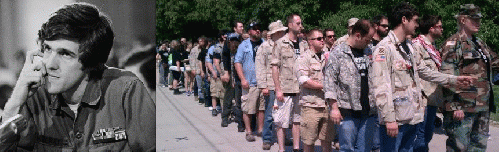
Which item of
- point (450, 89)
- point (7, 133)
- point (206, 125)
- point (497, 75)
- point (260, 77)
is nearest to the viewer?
point (7, 133)

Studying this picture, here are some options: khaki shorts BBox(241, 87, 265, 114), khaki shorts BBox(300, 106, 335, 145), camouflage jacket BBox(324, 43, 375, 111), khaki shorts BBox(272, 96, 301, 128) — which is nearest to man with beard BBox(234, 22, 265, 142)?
khaki shorts BBox(241, 87, 265, 114)

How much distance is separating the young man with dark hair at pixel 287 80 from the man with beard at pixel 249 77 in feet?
4.40

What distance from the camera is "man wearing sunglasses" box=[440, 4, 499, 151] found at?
18.0ft

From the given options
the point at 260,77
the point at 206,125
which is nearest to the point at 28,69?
the point at 260,77

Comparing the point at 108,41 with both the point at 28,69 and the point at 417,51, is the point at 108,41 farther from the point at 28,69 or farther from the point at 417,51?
the point at 417,51

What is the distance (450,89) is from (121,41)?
3647mm

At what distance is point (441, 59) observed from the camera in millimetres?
5852

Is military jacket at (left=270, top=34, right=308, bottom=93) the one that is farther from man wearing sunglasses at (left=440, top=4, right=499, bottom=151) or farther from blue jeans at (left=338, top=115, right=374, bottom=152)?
man wearing sunglasses at (left=440, top=4, right=499, bottom=151)

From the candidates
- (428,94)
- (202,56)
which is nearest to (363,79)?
(428,94)

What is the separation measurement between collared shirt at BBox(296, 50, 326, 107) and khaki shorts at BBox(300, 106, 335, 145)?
0.26 ft

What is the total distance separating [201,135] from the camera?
900cm

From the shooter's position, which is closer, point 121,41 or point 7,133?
point 7,133

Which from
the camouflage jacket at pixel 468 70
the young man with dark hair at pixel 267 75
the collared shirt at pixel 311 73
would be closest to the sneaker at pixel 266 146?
the young man with dark hair at pixel 267 75

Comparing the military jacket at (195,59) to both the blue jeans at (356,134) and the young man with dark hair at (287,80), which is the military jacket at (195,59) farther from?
the blue jeans at (356,134)
